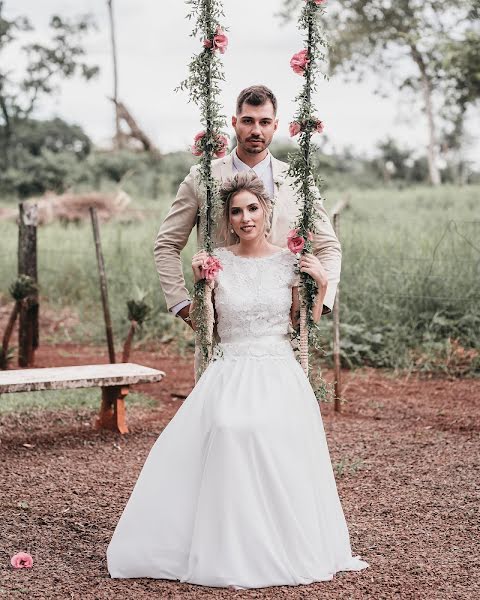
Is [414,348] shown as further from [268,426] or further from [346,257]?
[268,426]

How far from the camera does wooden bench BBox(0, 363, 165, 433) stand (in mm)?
6999

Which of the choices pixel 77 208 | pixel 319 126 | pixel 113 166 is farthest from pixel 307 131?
pixel 113 166

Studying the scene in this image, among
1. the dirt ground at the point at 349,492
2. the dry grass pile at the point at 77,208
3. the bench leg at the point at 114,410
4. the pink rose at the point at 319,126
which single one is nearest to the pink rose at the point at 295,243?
the pink rose at the point at 319,126

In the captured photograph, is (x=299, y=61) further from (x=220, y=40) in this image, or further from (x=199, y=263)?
(x=199, y=263)

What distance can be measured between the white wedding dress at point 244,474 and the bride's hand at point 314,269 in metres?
0.15

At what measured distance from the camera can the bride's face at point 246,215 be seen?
4355 millimetres

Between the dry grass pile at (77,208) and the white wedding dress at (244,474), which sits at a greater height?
the dry grass pile at (77,208)

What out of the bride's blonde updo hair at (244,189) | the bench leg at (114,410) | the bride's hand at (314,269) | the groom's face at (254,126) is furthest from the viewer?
the bench leg at (114,410)

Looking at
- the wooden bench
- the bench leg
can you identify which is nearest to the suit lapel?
the wooden bench

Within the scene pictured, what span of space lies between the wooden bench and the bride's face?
3102 millimetres

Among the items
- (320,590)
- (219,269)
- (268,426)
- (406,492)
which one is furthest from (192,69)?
(406,492)

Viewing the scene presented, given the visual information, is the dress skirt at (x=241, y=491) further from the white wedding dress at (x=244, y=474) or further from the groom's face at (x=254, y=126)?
the groom's face at (x=254, y=126)

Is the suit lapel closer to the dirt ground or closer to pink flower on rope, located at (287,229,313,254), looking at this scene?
pink flower on rope, located at (287,229,313,254)

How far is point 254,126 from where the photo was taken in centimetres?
454
